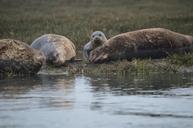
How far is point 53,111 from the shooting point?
1141cm

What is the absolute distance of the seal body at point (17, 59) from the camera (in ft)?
56.9

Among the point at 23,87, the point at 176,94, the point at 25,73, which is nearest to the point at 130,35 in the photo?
the point at 25,73

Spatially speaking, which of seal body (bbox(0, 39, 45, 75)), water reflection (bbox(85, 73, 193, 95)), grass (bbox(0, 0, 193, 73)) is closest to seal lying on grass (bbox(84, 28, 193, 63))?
grass (bbox(0, 0, 193, 73))

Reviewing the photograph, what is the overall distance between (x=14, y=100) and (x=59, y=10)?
22688mm

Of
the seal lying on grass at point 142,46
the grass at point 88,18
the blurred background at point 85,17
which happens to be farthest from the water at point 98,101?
the blurred background at point 85,17

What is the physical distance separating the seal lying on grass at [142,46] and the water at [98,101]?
3.25 meters

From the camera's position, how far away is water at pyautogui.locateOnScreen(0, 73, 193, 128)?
33.9 feet

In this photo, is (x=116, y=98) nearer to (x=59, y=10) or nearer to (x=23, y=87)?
(x=23, y=87)

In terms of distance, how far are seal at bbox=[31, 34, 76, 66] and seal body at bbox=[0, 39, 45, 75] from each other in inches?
64.0

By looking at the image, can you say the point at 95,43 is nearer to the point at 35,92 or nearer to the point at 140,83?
the point at 140,83

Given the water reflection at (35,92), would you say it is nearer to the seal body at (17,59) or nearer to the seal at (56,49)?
the seal body at (17,59)

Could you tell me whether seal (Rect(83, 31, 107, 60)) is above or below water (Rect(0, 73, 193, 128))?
above

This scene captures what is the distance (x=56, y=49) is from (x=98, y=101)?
773cm

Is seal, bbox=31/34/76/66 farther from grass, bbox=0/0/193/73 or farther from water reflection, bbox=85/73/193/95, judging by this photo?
water reflection, bbox=85/73/193/95
